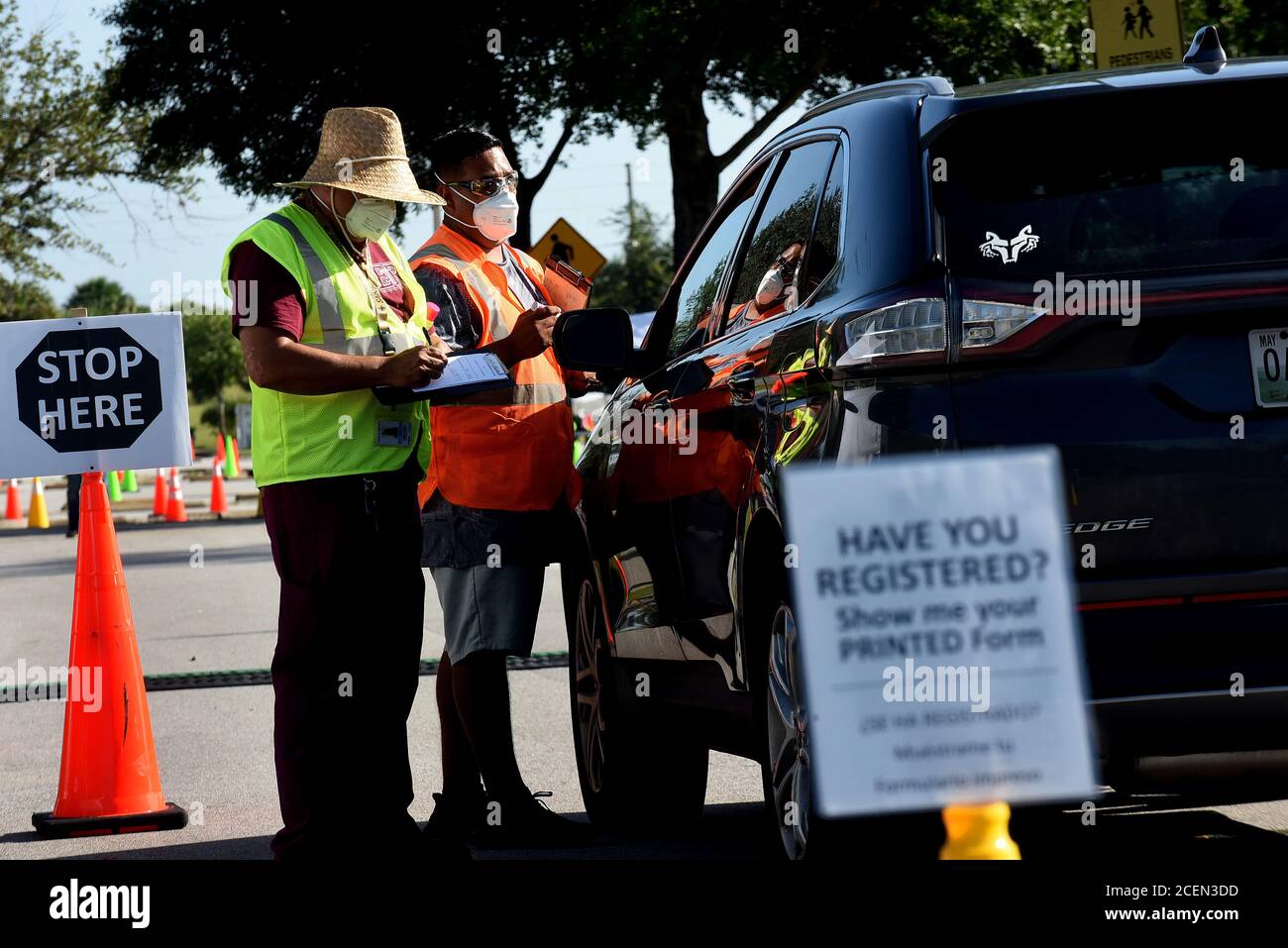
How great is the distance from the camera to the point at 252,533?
85.8 ft

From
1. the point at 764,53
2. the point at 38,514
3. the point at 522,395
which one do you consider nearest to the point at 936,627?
the point at 522,395

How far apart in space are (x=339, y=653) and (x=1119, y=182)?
2418 millimetres

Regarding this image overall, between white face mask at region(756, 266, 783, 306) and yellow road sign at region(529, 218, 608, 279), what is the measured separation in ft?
49.9

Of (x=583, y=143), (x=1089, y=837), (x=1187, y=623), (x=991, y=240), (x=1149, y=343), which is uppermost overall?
(x=583, y=143)

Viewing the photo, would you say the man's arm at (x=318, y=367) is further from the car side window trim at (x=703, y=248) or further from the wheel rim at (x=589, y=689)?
the wheel rim at (x=589, y=689)

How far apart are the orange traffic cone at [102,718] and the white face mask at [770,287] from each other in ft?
8.82

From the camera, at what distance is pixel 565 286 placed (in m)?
6.86

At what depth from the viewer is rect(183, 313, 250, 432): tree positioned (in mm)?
96512

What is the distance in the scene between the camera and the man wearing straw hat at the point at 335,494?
17.2 ft

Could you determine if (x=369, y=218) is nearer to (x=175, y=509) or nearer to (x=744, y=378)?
(x=744, y=378)

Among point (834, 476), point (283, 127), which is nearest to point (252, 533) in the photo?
point (283, 127)

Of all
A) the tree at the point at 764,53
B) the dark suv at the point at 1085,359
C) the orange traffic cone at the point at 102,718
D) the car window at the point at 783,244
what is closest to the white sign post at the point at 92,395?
the orange traffic cone at the point at 102,718
